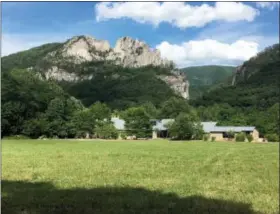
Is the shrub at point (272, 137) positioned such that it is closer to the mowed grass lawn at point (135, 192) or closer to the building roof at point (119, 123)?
the building roof at point (119, 123)

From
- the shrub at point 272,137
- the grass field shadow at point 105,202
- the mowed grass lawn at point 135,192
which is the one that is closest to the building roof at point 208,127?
the shrub at point 272,137

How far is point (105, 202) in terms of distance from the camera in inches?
470

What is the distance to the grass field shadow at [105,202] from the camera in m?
10.7

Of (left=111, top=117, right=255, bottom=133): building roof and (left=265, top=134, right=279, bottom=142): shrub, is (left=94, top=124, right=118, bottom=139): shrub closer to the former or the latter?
(left=111, top=117, right=255, bottom=133): building roof

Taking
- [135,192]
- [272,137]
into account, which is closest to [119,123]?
[272,137]

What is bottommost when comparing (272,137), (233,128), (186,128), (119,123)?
(272,137)

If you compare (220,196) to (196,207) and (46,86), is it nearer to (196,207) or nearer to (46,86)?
(196,207)

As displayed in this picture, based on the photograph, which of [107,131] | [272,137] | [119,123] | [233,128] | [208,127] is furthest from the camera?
[208,127]

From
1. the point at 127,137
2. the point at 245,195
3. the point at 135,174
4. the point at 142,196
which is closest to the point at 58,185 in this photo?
the point at 142,196

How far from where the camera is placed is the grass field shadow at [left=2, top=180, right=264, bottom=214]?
10680mm

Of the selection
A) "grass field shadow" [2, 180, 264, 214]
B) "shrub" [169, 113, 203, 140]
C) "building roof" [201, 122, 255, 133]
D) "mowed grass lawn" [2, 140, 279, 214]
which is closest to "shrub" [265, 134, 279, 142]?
"building roof" [201, 122, 255, 133]

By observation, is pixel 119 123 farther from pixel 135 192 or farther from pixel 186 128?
pixel 135 192

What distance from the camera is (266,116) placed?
12512 centimetres

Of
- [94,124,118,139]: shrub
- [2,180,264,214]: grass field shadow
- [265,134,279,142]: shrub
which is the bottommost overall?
[2,180,264,214]: grass field shadow
